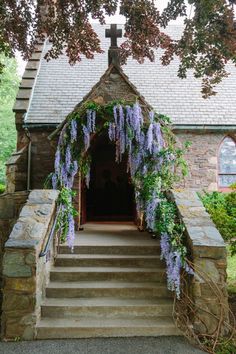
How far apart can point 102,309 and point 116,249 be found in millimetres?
1542

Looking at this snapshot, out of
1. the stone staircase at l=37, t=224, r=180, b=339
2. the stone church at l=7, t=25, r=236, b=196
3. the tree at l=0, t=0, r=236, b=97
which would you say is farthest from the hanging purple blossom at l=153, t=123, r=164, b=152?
the stone church at l=7, t=25, r=236, b=196

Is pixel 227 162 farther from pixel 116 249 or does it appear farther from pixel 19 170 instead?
pixel 19 170

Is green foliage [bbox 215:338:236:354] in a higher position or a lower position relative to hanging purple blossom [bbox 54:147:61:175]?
lower

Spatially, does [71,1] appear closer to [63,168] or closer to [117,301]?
[63,168]

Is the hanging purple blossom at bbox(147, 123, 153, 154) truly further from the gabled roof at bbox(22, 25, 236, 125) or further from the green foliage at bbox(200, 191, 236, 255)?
the gabled roof at bbox(22, 25, 236, 125)

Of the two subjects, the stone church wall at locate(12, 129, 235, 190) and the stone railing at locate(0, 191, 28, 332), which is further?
the stone church wall at locate(12, 129, 235, 190)

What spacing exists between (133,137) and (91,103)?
123cm

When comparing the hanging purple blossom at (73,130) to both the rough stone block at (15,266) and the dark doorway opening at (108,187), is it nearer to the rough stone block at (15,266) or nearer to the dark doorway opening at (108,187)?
the rough stone block at (15,266)

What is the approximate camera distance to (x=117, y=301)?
17.3 feet

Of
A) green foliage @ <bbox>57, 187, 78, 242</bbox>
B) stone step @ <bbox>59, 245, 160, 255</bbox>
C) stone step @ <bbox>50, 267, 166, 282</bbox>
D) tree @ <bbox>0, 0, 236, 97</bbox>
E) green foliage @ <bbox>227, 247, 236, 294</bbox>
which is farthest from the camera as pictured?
green foliage @ <bbox>227, 247, 236, 294</bbox>

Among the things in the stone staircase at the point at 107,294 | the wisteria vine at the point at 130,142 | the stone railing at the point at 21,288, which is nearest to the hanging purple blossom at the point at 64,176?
the wisteria vine at the point at 130,142

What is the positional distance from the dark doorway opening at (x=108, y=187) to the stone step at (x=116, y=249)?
21.3ft

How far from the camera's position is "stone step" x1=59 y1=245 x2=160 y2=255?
6.41 meters

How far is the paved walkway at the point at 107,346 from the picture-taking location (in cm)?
419
